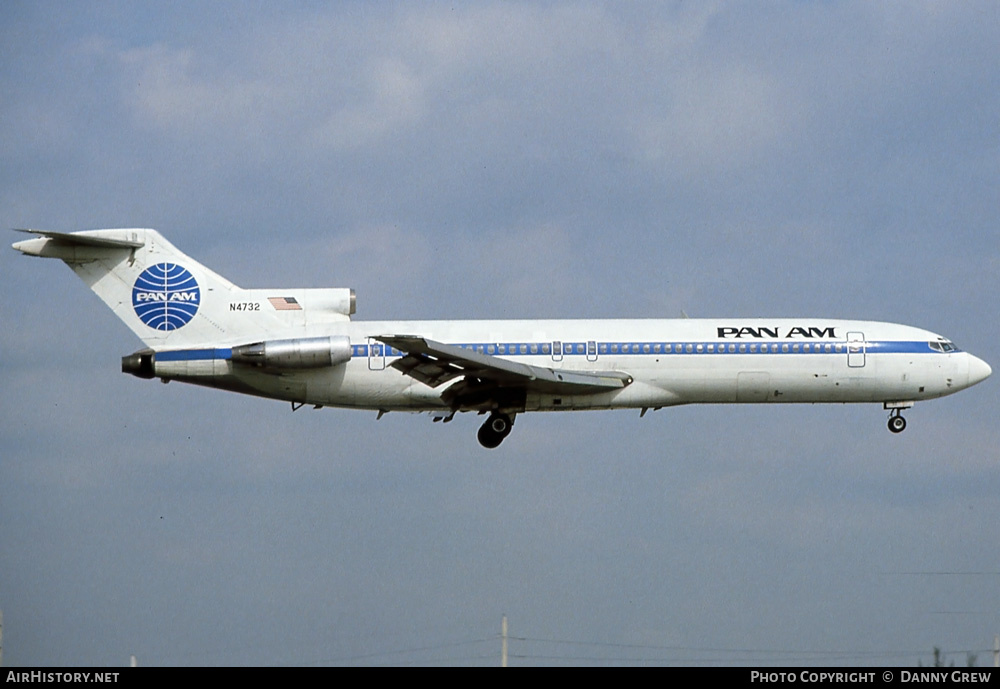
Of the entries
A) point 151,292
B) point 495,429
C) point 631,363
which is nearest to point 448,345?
point 495,429

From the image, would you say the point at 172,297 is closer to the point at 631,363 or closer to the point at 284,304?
the point at 284,304

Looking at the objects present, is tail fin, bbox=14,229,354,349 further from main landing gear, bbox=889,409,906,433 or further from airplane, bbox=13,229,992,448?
main landing gear, bbox=889,409,906,433

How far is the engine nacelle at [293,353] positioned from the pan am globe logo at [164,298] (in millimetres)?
2705

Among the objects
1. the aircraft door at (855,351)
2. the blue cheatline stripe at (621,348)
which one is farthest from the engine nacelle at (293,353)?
the aircraft door at (855,351)

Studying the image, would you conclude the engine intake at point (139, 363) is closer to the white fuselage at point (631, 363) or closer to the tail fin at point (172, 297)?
the white fuselage at point (631, 363)

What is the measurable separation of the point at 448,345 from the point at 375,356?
97.2 inches

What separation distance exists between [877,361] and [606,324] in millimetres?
8484

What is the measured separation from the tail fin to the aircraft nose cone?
64.8ft

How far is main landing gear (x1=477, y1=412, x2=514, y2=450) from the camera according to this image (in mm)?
41812

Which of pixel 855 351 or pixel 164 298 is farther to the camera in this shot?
pixel 855 351

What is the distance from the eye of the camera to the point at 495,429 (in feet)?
137
